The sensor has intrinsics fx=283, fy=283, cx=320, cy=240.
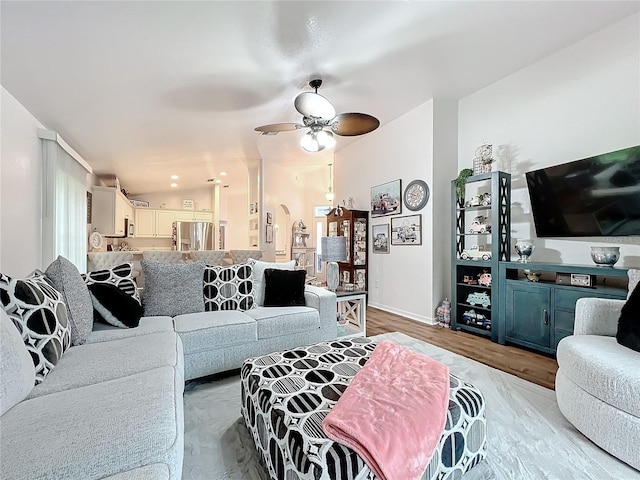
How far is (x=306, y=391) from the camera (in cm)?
132

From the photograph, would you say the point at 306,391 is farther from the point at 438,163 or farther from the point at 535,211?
the point at 438,163

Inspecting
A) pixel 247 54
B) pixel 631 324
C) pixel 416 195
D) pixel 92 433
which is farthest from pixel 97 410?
pixel 416 195

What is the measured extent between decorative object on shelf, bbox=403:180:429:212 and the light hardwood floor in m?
1.65

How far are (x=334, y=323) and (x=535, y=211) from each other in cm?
246

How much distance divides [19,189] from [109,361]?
271 centimetres

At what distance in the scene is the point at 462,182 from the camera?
346 centimetres

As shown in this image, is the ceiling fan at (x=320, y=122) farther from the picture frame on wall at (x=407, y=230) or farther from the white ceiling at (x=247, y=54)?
the picture frame on wall at (x=407, y=230)

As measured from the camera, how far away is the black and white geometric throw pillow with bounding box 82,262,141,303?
2270mm

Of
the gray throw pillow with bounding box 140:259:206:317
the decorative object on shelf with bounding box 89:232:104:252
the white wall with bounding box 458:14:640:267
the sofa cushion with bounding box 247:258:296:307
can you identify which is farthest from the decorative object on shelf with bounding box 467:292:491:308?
the decorative object on shelf with bounding box 89:232:104:252

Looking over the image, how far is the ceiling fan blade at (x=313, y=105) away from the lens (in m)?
2.50

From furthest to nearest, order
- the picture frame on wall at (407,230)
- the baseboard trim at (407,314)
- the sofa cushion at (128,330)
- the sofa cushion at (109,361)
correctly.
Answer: the picture frame on wall at (407,230)
the baseboard trim at (407,314)
the sofa cushion at (128,330)
the sofa cushion at (109,361)

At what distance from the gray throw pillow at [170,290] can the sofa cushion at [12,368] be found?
127cm

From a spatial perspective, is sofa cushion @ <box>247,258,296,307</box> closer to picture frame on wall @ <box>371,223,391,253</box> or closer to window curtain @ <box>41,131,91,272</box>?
picture frame on wall @ <box>371,223,391,253</box>

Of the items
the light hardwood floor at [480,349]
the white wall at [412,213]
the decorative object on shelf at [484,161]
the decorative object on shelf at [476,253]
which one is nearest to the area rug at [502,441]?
the light hardwood floor at [480,349]
